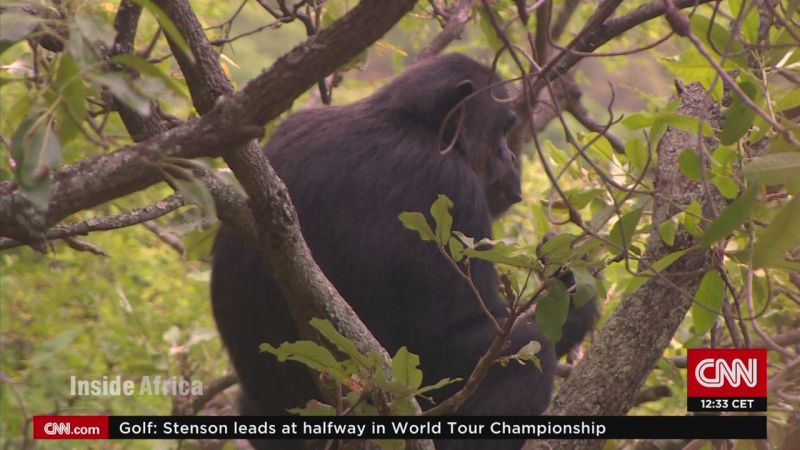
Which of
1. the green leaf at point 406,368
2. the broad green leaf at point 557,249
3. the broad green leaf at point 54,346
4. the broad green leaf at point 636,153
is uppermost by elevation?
the broad green leaf at point 636,153

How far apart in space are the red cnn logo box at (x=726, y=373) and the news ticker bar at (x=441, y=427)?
0.33 ft

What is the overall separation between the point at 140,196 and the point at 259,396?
205 centimetres

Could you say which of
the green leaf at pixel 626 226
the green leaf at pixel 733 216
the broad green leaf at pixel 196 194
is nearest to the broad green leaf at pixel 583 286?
the green leaf at pixel 626 226

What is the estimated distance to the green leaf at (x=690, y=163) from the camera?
2.46m

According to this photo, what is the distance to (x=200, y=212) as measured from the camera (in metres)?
2.68

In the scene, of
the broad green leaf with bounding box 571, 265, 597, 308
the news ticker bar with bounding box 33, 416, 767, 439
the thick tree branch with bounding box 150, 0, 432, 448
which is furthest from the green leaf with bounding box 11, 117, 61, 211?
the broad green leaf with bounding box 571, 265, 597, 308

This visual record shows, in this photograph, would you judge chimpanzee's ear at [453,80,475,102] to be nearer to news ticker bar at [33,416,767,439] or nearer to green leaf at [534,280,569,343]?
news ticker bar at [33,416,767,439]

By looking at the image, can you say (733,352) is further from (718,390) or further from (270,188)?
(270,188)

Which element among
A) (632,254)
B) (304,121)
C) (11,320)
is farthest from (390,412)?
(11,320)

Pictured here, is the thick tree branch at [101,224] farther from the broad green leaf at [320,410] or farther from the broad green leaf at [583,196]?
the broad green leaf at [583,196]

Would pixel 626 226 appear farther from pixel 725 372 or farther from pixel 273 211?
pixel 273 211

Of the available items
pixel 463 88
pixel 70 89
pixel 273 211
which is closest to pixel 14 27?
pixel 70 89

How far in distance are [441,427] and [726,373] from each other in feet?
3.13

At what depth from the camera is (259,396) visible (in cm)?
362
